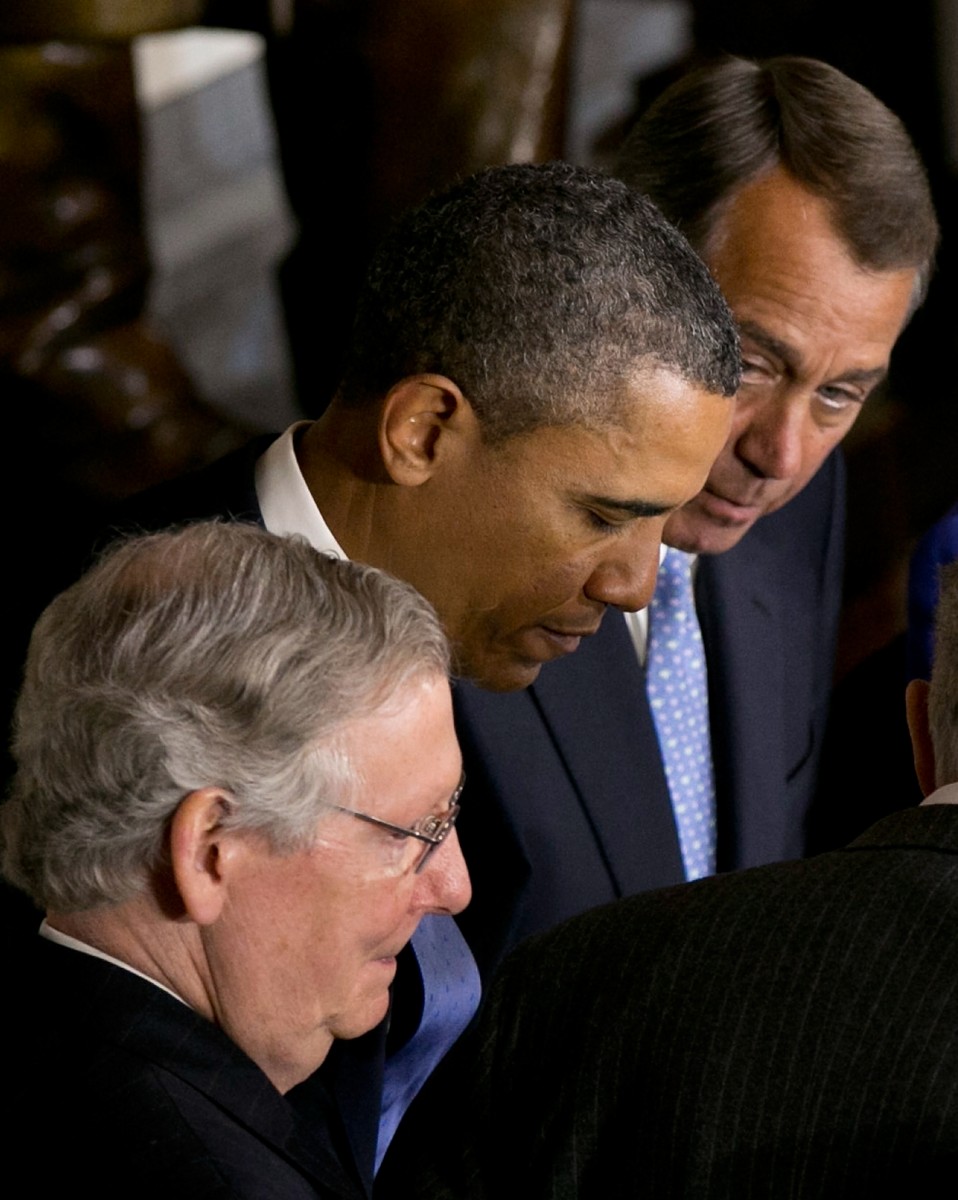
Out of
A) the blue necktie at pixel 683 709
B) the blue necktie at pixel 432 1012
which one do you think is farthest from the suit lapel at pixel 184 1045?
the blue necktie at pixel 683 709

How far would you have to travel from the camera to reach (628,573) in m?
1.88

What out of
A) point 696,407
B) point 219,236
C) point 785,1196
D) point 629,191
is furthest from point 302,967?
point 219,236

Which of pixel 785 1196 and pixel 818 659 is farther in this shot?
pixel 818 659

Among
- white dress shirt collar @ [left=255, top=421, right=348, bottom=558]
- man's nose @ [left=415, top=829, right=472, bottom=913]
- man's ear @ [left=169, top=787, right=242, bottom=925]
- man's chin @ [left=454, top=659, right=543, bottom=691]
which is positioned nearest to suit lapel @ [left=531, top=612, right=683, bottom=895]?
man's chin @ [left=454, top=659, right=543, bottom=691]

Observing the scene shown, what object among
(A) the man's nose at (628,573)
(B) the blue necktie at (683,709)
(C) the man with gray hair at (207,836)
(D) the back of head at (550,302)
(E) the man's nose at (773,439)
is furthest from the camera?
(B) the blue necktie at (683,709)

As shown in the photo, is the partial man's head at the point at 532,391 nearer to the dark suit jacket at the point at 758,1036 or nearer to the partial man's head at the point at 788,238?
the partial man's head at the point at 788,238

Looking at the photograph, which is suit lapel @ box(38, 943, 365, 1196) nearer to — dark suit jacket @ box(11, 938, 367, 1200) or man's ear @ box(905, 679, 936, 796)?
dark suit jacket @ box(11, 938, 367, 1200)

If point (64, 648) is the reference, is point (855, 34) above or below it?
below

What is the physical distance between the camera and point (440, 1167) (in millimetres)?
1535

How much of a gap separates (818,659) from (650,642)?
0.40 meters

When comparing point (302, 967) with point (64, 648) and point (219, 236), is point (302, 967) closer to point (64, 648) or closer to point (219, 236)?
point (64, 648)

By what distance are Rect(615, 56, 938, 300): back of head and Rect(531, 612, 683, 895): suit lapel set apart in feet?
1.73

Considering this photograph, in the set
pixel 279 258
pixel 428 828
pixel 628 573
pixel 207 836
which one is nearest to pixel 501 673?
pixel 628 573

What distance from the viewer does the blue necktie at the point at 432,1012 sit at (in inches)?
76.0
